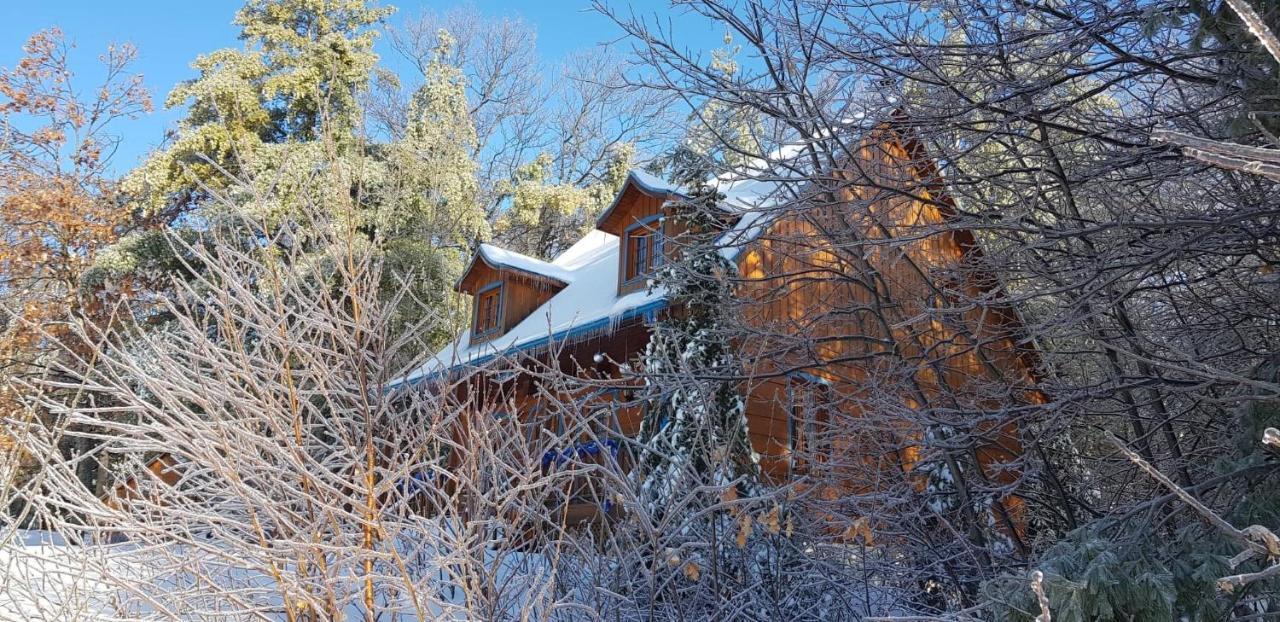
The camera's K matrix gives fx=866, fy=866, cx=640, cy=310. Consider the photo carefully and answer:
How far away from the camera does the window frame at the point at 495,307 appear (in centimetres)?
1648

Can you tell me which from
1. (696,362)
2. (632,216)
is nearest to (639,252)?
(632,216)

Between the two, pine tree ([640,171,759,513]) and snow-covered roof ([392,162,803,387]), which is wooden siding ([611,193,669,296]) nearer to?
snow-covered roof ([392,162,803,387])

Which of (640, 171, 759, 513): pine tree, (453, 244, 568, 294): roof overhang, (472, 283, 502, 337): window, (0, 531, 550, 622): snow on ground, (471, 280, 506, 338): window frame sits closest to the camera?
(0, 531, 550, 622): snow on ground

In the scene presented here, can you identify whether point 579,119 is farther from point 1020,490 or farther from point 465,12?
point 1020,490

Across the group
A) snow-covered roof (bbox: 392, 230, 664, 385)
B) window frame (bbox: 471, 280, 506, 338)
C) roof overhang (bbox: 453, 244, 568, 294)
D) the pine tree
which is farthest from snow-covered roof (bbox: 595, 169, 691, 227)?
window frame (bbox: 471, 280, 506, 338)

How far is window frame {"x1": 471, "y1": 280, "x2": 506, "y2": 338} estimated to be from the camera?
16484mm

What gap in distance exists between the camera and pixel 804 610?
202 inches

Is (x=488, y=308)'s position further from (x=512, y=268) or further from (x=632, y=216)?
(x=632, y=216)

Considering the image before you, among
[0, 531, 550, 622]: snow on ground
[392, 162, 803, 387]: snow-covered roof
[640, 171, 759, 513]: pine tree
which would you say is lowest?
[0, 531, 550, 622]: snow on ground

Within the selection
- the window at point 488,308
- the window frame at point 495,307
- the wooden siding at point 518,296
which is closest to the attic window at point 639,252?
the wooden siding at point 518,296

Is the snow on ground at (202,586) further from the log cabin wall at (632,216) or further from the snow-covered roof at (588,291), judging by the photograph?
the log cabin wall at (632,216)

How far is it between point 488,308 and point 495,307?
0.32m

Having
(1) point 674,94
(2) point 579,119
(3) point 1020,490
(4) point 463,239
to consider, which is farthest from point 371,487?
(2) point 579,119

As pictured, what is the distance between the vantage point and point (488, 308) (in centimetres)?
1716
